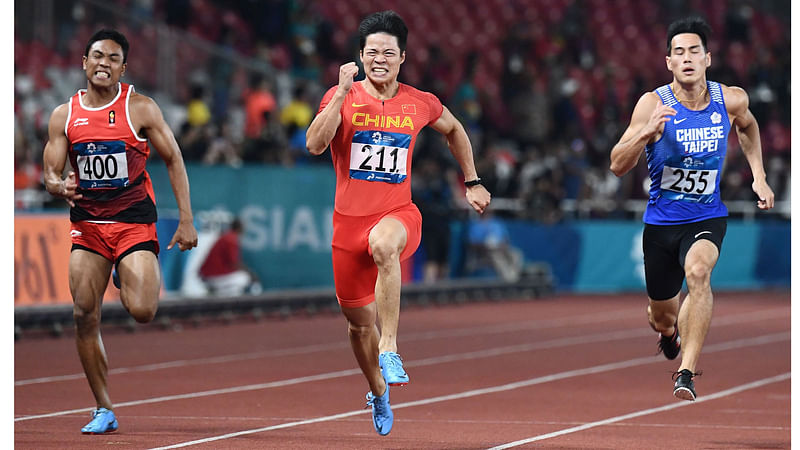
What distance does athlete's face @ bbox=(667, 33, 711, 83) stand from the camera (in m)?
8.98

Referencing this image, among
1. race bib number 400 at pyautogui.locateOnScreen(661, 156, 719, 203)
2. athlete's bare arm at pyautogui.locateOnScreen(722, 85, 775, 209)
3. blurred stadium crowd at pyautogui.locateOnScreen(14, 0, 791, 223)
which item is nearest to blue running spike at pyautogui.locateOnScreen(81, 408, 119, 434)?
race bib number 400 at pyautogui.locateOnScreen(661, 156, 719, 203)

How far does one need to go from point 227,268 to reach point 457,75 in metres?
11.2

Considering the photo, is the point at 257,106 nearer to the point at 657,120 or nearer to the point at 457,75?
the point at 457,75

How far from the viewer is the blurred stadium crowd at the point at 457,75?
19500mm

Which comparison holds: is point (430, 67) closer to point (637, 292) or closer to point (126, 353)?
point (637, 292)

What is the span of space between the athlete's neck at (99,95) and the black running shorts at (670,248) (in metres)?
3.67

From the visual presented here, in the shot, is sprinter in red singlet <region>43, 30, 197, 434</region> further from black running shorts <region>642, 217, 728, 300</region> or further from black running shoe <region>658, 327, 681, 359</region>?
black running shoe <region>658, 327, 681, 359</region>

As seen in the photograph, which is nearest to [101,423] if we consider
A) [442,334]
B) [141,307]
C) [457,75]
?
[141,307]

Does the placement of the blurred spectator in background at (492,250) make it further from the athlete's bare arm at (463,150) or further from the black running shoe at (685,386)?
the black running shoe at (685,386)

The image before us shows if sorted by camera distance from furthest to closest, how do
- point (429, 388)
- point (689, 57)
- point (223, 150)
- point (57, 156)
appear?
1. point (223, 150)
2. point (429, 388)
3. point (689, 57)
4. point (57, 156)

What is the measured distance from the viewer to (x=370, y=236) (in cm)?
827

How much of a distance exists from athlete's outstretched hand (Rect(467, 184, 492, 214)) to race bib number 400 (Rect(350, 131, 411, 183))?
526 mm

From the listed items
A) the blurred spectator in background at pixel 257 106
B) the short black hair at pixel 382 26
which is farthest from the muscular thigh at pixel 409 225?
the blurred spectator in background at pixel 257 106

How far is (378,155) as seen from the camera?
8367 millimetres
